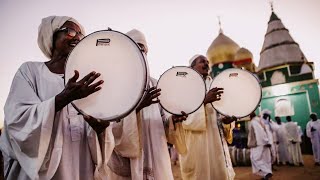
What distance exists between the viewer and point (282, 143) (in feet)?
46.0

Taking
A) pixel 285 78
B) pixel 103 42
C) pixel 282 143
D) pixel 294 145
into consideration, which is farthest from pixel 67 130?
pixel 285 78

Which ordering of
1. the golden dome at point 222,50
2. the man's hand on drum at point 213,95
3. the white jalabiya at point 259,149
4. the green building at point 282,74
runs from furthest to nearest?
the golden dome at point 222,50 < the green building at point 282,74 < the white jalabiya at point 259,149 < the man's hand on drum at point 213,95

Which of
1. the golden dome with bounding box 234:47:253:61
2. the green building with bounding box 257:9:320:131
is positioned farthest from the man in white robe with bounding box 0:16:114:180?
the golden dome with bounding box 234:47:253:61

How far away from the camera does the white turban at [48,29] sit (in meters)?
2.07

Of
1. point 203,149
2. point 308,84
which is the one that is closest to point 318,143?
point 308,84

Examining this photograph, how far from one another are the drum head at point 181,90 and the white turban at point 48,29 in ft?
3.88

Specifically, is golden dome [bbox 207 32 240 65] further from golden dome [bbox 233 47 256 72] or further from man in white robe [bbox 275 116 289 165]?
man in white robe [bbox 275 116 289 165]

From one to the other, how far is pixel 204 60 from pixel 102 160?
2.52 m

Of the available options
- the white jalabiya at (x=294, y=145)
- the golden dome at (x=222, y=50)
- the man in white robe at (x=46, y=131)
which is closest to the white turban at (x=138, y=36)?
the man in white robe at (x=46, y=131)

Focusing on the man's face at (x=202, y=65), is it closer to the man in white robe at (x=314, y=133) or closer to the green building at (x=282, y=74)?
the man in white robe at (x=314, y=133)

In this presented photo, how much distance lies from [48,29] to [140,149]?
4.43ft

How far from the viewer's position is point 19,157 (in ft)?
5.41

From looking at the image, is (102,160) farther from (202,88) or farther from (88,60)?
(202,88)

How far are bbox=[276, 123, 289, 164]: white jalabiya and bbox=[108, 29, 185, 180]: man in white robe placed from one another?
12.6 m
